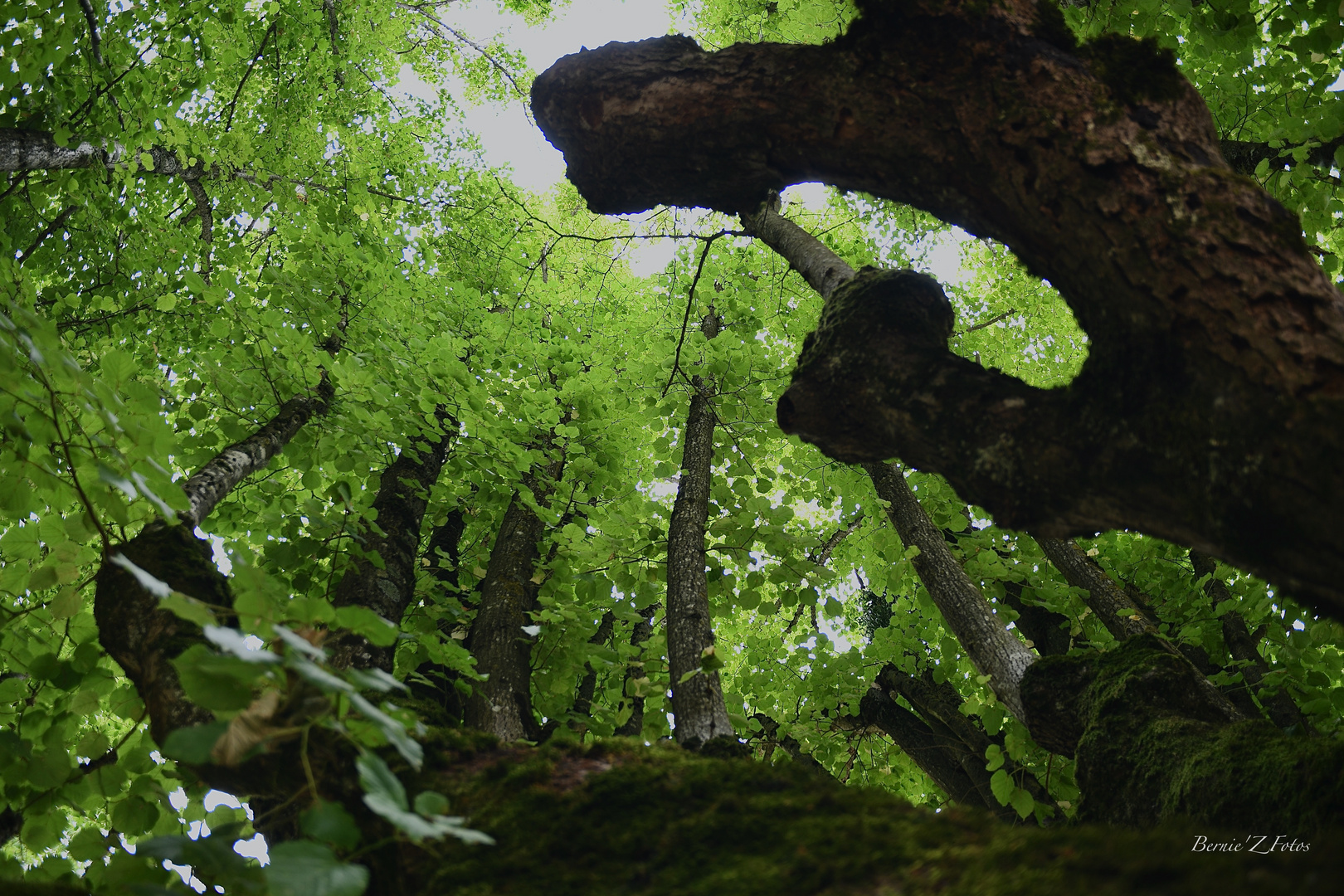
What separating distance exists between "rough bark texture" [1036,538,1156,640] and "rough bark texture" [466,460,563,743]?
371 centimetres

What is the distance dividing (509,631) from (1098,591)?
428cm

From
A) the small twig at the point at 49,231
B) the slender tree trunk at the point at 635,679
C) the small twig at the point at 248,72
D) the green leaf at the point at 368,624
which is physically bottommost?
the green leaf at the point at 368,624

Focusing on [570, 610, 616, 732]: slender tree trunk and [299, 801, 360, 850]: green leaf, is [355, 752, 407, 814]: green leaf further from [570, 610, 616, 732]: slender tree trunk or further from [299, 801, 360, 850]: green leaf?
[570, 610, 616, 732]: slender tree trunk

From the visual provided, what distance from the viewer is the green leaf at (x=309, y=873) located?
1.06 m

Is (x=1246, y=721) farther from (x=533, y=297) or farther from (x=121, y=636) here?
(x=533, y=297)

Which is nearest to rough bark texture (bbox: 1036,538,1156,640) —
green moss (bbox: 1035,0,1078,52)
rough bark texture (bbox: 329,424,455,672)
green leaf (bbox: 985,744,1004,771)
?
green leaf (bbox: 985,744,1004,771)

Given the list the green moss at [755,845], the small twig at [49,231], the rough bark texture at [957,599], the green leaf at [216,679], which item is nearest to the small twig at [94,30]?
the small twig at [49,231]

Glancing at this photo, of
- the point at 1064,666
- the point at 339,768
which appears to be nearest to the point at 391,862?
the point at 339,768

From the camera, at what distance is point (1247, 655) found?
515cm

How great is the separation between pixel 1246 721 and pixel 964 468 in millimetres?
1669

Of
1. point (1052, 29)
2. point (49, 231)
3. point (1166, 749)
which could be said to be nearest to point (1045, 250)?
point (1052, 29)

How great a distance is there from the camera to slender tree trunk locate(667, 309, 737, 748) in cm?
327

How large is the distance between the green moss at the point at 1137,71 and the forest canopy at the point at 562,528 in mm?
18

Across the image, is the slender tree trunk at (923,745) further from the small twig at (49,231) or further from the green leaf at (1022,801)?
the small twig at (49,231)
